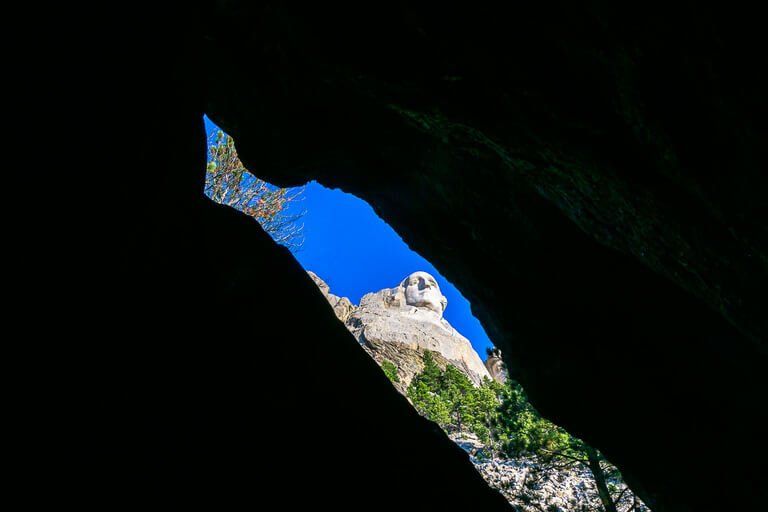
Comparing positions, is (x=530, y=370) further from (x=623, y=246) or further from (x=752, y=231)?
(x=752, y=231)

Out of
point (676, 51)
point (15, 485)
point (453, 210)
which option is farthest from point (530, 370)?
point (15, 485)

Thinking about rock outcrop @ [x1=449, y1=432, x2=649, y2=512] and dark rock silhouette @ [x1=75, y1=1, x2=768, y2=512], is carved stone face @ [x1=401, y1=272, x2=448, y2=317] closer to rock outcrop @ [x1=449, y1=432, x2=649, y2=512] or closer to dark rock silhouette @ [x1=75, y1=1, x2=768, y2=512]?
rock outcrop @ [x1=449, y1=432, x2=649, y2=512]

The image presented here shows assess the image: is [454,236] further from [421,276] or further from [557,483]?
[421,276]

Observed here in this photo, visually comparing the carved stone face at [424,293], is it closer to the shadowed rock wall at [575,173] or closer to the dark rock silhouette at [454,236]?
the shadowed rock wall at [575,173]

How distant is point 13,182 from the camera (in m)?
2.57

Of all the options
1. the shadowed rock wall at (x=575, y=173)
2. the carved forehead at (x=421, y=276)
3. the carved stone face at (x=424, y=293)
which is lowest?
the shadowed rock wall at (x=575, y=173)

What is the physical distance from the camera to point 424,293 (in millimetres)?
76438

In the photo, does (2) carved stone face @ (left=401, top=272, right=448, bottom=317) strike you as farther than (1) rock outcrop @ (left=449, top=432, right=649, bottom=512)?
Yes

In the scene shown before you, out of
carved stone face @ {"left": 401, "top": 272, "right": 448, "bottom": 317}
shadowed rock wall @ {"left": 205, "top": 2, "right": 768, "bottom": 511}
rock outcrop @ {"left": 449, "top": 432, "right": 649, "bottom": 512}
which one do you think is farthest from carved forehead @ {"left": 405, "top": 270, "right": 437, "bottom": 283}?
shadowed rock wall @ {"left": 205, "top": 2, "right": 768, "bottom": 511}

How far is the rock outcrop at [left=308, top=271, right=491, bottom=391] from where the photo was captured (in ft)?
180

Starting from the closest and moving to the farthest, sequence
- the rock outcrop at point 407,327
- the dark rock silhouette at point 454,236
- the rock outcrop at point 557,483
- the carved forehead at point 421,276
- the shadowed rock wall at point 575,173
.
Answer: the shadowed rock wall at point 575,173
the dark rock silhouette at point 454,236
the rock outcrop at point 557,483
the rock outcrop at point 407,327
the carved forehead at point 421,276

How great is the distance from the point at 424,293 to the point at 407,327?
16.6 metres

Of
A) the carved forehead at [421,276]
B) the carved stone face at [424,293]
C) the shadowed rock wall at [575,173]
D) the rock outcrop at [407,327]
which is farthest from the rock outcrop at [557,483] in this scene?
the carved forehead at [421,276]

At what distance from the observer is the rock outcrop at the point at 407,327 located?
5481 cm
